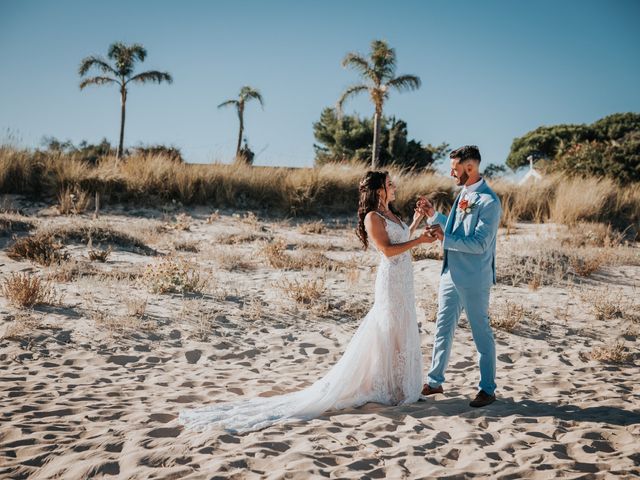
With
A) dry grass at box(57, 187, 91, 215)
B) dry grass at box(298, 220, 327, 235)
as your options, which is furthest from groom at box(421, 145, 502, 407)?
dry grass at box(57, 187, 91, 215)

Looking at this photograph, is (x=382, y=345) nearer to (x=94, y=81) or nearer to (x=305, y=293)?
(x=305, y=293)

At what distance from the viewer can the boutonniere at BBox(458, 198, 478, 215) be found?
4.19 meters

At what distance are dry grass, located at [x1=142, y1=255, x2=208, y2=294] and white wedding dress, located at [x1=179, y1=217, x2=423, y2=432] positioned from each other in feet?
13.0

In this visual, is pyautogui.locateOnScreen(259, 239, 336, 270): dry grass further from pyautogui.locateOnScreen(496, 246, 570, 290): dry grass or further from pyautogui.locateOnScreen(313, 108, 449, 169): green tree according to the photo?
pyautogui.locateOnScreen(313, 108, 449, 169): green tree

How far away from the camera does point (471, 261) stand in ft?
13.7

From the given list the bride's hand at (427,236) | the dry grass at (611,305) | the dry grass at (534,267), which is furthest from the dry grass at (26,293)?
the dry grass at (611,305)

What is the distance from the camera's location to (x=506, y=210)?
1574 centimetres

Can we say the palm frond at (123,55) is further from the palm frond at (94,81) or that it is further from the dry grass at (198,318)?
the dry grass at (198,318)

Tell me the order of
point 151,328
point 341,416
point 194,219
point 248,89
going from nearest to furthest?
point 341,416 → point 151,328 → point 194,219 → point 248,89

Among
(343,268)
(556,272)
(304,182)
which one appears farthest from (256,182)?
(556,272)

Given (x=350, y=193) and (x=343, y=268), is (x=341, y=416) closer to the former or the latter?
(x=343, y=268)

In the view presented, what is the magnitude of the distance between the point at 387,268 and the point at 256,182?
11673 millimetres

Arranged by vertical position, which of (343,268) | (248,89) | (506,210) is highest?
(248,89)

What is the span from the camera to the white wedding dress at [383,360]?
429cm
